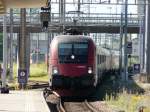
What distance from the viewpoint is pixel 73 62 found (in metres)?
27.3

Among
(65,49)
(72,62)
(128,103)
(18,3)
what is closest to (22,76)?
(65,49)

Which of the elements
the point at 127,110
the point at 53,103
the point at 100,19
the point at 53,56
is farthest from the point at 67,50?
the point at 100,19

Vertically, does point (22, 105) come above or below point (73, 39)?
below

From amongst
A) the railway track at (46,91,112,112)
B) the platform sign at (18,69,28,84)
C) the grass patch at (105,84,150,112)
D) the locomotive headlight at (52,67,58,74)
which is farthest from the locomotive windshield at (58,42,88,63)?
the platform sign at (18,69,28,84)

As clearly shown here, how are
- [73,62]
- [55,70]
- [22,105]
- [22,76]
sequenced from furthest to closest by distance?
1. [22,76]
2. [73,62]
3. [55,70]
4. [22,105]

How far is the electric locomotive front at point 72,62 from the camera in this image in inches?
1057

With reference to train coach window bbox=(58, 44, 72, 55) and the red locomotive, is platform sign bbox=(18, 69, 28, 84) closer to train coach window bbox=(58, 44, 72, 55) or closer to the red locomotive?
the red locomotive

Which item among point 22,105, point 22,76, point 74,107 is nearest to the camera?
point 22,105

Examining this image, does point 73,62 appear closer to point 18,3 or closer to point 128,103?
point 128,103

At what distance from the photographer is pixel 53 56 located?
90.0 feet

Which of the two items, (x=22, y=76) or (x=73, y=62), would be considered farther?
(x=22, y=76)

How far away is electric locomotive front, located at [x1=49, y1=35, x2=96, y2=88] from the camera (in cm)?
2686

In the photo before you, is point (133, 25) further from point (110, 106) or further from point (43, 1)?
point (43, 1)

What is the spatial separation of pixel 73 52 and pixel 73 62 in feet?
1.61
